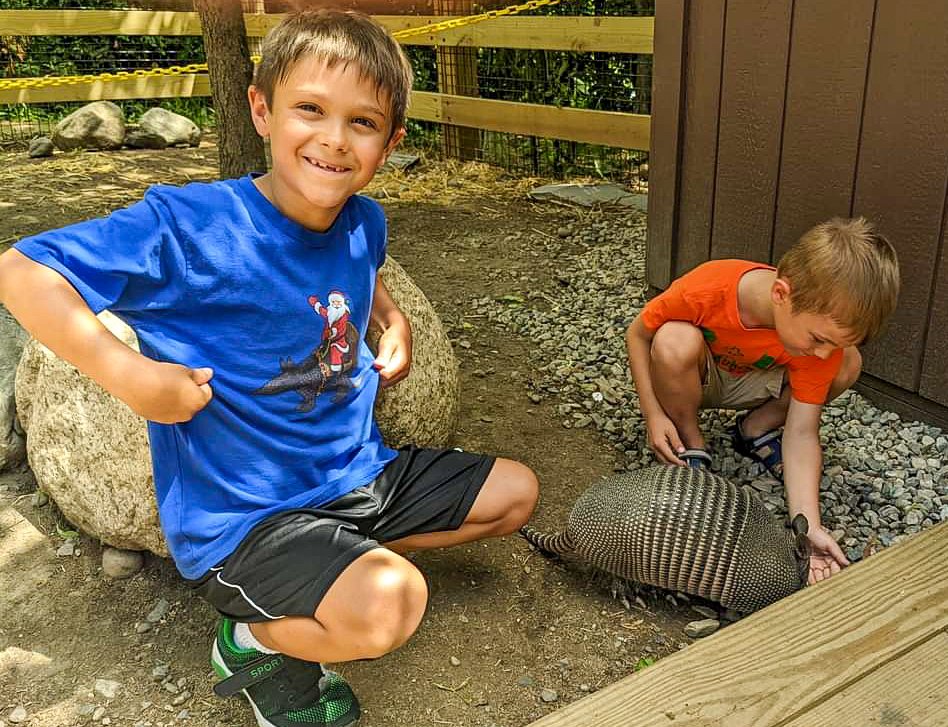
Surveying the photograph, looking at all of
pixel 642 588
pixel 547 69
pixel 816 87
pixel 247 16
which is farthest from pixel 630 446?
pixel 247 16

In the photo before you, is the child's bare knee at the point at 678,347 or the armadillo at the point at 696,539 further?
the child's bare knee at the point at 678,347

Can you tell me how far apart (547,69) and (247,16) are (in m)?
3.43

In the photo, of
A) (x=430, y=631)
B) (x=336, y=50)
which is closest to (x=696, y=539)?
(x=430, y=631)

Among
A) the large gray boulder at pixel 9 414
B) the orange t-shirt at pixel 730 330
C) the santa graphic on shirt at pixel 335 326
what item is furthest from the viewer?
the large gray boulder at pixel 9 414

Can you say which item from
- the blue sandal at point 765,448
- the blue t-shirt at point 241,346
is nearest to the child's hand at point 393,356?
the blue t-shirt at point 241,346

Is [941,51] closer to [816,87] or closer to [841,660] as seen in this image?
[816,87]

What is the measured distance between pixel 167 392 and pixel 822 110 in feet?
8.82

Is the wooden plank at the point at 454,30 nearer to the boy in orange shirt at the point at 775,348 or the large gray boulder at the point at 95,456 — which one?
the boy in orange shirt at the point at 775,348

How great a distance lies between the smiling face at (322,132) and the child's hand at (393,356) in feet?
1.51

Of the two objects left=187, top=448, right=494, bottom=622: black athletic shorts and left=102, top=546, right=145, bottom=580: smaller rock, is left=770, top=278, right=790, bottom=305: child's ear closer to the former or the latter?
left=187, top=448, right=494, bottom=622: black athletic shorts

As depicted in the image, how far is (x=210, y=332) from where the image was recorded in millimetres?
1994

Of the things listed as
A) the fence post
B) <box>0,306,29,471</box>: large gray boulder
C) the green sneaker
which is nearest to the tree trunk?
<box>0,306,29,471</box>: large gray boulder

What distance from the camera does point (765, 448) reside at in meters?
3.13

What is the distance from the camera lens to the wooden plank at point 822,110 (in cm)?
325
